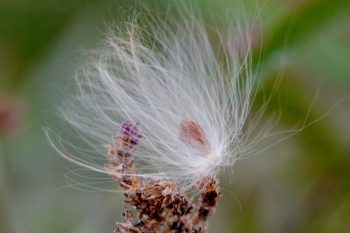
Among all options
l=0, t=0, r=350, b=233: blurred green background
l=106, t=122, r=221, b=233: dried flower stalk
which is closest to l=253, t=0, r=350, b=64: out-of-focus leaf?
l=0, t=0, r=350, b=233: blurred green background

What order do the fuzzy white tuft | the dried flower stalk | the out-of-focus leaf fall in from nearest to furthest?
1. the dried flower stalk
2. the fuzzy white tuft
3. the out-of-focus leaf

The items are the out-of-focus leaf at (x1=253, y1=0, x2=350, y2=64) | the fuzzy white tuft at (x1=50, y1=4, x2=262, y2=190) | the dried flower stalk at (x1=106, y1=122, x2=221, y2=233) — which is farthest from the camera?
the out-of-focus leaf at (x1=253, y1=0, x2=350, y2=64)

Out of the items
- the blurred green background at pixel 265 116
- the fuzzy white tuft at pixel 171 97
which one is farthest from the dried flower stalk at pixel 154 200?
the blurred green background at pixel 265 116

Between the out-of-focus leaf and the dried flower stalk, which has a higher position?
the out-of-focus leaf

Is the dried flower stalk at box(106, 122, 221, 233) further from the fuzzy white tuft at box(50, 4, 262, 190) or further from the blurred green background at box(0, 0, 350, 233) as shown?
the blurred green background at box(0, 0, 350, 233)

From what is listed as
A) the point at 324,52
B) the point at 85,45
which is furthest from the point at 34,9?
the point at 324,52

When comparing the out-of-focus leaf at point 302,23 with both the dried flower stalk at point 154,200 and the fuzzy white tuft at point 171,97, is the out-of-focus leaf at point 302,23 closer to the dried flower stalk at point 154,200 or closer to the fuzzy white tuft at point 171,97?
the fuzzy white tuft at point 171,97
